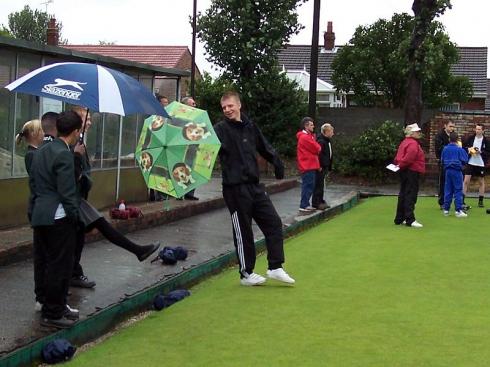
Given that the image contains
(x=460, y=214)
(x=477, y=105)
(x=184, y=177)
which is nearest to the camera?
(x=184, y=177)

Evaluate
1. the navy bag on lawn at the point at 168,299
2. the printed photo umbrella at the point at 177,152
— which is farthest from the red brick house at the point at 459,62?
the navy bag on lawn at the point at 168,299

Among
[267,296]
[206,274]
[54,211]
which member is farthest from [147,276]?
[54,211]

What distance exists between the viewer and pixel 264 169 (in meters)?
23.1

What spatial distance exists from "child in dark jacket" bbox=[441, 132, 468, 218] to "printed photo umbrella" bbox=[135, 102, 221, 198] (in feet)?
19.6

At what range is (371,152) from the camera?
70.9 feet

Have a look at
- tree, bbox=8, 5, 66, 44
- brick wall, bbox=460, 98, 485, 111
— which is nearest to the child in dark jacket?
brick wall, bbox=460, 98, 485, 111

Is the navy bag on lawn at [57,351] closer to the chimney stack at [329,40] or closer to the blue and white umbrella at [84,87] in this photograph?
the blue and white umbrella at [84,87]

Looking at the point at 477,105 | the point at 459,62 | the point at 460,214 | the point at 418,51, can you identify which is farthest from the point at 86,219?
the point at 477,105

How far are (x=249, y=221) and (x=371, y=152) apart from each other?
14.7 meters

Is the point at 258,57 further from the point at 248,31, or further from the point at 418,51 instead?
the point at 418,51

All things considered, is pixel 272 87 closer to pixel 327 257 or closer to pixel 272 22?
pixel 272 22

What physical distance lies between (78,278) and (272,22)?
55.0ft

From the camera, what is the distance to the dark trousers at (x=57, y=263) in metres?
5.46

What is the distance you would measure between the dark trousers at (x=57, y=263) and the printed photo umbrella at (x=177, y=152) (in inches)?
155
